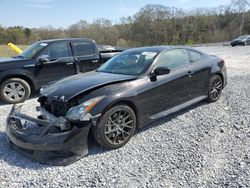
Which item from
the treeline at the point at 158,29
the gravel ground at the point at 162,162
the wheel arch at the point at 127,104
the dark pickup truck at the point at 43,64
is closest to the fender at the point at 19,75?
the dark pickup truck at the point at 43,64

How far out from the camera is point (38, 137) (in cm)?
322

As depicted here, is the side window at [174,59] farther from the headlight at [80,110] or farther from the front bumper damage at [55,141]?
the front bumper damage at [55,141]

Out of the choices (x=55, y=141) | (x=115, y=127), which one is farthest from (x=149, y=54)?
(x=55, y=141)

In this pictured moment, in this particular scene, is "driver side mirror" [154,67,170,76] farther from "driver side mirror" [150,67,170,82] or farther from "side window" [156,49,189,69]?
"side window" [156,49,189,69]

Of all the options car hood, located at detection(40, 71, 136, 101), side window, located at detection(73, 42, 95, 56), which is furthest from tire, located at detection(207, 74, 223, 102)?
side window, located at detection(73, 42, 95, 56)

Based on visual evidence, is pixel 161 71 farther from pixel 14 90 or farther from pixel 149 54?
pixel 14 90

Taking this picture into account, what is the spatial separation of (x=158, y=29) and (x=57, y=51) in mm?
42244

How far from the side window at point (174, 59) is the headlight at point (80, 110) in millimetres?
1582

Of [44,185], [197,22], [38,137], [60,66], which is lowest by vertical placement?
[44,185]

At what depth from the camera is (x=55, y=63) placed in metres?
6.85

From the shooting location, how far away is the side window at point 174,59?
445 cm

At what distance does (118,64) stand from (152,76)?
933mm

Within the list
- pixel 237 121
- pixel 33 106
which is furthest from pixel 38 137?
pixel 237 121

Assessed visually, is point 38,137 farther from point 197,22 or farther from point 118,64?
point 197,22
